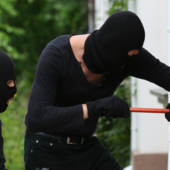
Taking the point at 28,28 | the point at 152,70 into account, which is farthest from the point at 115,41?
the point at 28,28

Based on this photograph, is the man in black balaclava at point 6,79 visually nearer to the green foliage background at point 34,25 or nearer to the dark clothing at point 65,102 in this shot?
the dark clothing at point 65,102

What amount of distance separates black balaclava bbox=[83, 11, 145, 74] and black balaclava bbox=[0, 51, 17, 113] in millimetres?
464

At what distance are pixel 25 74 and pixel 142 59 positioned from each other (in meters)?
10.7

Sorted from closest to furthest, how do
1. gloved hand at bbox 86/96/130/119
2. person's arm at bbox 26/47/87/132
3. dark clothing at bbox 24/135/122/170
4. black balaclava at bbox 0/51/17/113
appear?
gloved hand at bbox 86/96/130/119, person's arm at bbox 26/47/87/132, black balaclava at bbox 0/51/17/113, dark clothing at bbox 24/135/122/170

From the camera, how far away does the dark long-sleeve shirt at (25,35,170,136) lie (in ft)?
6.78

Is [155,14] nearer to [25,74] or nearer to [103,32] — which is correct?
[103,32]

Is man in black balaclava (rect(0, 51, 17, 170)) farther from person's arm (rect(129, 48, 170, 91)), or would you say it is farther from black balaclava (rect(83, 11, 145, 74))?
person's arm (rect(129, 48, 170, 91))

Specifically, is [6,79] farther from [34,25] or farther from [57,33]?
[57,33]

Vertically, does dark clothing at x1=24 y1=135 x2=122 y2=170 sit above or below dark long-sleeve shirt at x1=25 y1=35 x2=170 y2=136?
below

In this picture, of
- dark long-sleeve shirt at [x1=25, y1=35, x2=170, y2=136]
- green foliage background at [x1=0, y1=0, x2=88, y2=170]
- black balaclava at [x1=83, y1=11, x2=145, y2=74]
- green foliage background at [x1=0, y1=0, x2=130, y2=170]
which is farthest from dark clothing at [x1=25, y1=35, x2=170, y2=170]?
green foliage background at [x1=0, y1=0, x2=88, y2=170]

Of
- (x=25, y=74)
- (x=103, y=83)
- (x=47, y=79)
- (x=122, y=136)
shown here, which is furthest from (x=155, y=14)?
(x=25, y=74)

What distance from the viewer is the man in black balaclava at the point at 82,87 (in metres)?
2.05

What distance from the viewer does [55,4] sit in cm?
1292

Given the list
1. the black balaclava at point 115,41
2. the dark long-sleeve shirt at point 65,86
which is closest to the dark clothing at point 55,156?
the dark long-sleeve shirt at point 65,86
